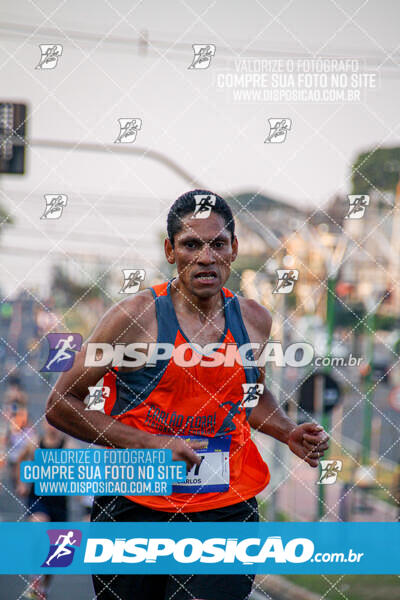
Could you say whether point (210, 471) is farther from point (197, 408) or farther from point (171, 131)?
point (171, 131)

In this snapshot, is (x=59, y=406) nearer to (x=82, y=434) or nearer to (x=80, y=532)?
(x=82, y=434)

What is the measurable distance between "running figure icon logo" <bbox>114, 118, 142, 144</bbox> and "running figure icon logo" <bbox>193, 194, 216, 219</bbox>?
449mm

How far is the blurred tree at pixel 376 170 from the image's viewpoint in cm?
373

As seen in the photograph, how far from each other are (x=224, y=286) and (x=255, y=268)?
27 cm

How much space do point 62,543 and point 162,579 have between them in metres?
0.48

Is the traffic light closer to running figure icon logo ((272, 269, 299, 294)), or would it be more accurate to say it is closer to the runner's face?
the runner's face

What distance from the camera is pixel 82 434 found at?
11.0 ft

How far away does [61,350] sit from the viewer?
3492 millimetres

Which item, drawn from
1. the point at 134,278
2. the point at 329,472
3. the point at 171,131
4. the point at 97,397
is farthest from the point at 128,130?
the point at 329,472

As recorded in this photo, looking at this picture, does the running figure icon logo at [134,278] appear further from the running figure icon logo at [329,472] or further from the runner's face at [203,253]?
the running figure icon logo at [329,472]

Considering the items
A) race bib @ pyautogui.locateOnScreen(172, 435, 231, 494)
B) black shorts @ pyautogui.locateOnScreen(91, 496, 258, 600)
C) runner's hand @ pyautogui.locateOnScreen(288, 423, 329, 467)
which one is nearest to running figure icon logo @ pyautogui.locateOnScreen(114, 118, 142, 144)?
race bib @ pyautogui.locateOnScreen(172, 435, 231, 494)

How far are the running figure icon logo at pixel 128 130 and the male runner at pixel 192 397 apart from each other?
0.37 m

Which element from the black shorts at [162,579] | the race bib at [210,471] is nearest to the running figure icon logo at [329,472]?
the black shorts at [162,579]

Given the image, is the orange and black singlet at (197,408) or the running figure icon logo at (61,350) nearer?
the orange and black singlet at (197,408)
